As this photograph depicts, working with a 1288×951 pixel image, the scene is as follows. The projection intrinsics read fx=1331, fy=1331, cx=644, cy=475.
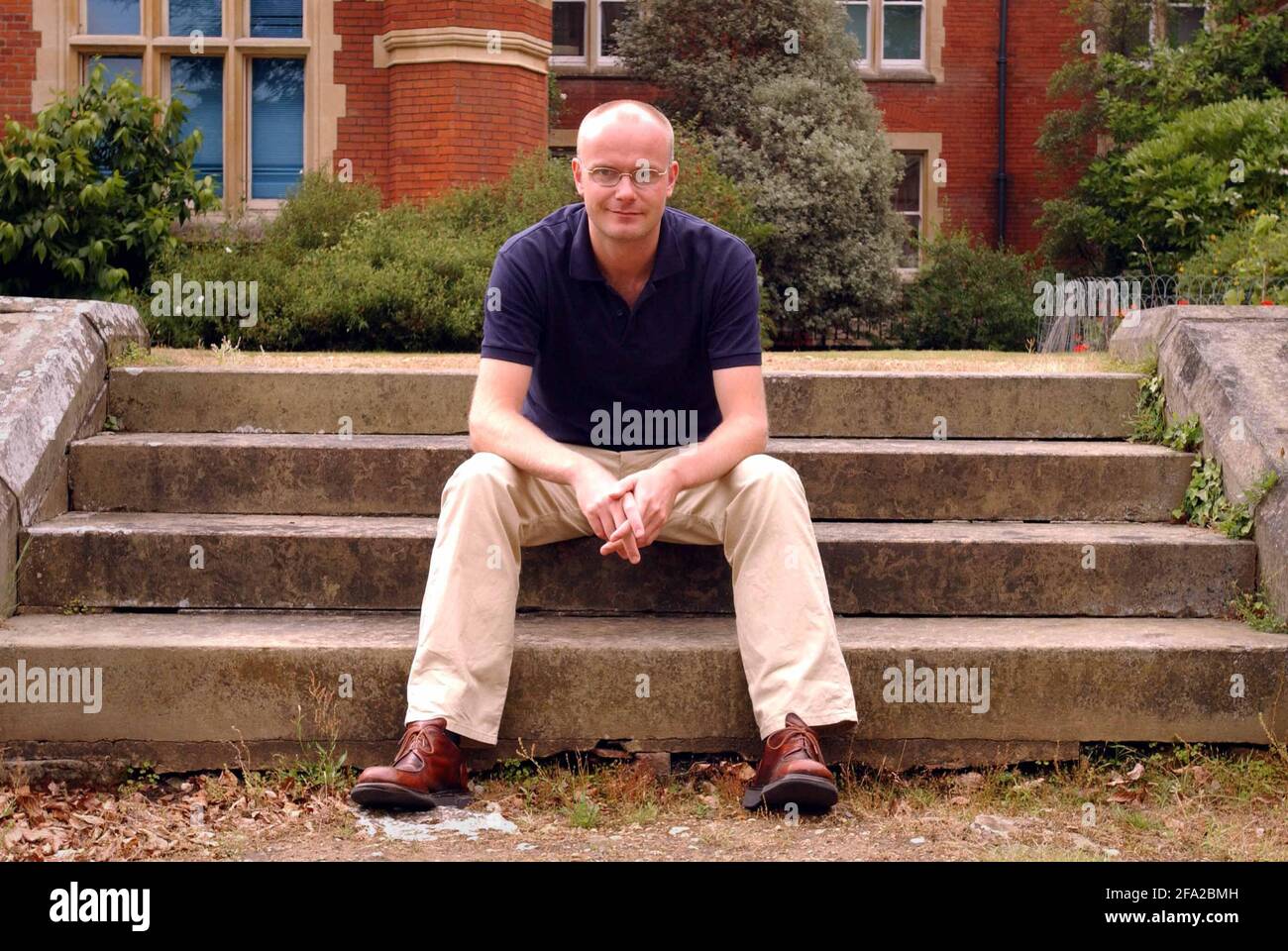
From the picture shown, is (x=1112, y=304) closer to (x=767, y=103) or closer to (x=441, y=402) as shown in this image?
(x=767, y=103)

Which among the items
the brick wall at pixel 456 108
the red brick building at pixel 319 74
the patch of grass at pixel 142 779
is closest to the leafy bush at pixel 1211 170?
the red brick building at pixel 319 74

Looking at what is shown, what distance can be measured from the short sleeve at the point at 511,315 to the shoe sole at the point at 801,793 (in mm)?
1321

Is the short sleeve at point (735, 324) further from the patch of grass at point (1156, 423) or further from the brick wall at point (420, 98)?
the brick wall at point (420, 98)

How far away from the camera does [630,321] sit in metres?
3.72

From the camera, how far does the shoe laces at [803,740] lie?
3.27 metres

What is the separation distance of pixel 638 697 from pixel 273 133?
9.90m

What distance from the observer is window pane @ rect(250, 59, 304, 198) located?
12.1 metres

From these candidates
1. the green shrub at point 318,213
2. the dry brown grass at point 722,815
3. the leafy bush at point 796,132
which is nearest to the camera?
the dry brown grass at point 722,815

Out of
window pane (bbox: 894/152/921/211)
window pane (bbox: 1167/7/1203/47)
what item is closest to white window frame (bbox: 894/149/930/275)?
window pane (bbox: 894/152/921/211)
